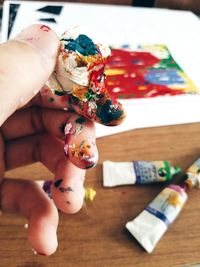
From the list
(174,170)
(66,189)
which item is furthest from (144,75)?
(66,189)

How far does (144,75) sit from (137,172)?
0.79 ft

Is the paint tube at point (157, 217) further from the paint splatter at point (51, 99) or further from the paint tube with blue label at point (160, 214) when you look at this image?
the paint splatter at point (51, 99)

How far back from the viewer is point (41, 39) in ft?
1.09

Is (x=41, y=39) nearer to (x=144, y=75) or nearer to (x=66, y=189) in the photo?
(x=66, y=189)

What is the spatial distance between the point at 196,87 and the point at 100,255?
373mm

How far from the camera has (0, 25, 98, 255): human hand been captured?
30 cm

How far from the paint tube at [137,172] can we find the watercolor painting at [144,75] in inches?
6.2

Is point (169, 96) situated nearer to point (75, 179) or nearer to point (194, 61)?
point (194, 61)

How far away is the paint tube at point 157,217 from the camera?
41 centimetres

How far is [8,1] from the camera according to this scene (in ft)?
2.85

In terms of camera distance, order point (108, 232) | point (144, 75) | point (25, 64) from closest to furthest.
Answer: point (25, 64), point (108, 232), point (144, 75)

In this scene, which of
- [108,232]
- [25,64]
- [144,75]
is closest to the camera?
[25,64]

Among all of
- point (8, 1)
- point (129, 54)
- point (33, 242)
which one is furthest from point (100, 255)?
point (8, 1)

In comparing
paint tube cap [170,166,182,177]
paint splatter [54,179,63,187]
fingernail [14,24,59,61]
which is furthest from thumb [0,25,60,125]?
paint tube cap [170,166,182,177]
